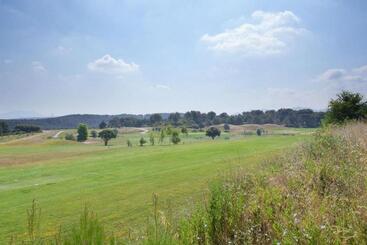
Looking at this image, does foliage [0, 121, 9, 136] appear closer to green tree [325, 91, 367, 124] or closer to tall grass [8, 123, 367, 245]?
green tree [325, 91, 367, 124]

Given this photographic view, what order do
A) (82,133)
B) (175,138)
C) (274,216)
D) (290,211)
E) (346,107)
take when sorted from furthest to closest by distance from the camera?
(82,133), (175,138), (346,107), (274,216), (290,211)

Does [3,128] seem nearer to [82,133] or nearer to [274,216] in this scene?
[82,133]

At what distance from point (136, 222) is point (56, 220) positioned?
8.06 feet

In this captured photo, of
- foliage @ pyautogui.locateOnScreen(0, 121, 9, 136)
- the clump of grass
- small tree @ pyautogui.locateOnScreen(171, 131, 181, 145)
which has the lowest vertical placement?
small tree @ pyautogui.locateOnScreen(171, 131, 181, 145)

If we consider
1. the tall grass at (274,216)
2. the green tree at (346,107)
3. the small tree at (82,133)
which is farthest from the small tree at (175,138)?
the tall grass at (274,216)

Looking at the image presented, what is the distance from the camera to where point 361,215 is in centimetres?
566

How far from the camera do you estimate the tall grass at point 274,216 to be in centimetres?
490

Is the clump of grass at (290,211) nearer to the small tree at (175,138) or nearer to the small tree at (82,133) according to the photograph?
the small tree at (175,138)

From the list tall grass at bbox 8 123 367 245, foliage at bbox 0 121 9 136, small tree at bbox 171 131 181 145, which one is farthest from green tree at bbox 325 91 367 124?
foliage at bbox 0 121 9 136

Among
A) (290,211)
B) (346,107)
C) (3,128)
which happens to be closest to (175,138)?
(346,107)

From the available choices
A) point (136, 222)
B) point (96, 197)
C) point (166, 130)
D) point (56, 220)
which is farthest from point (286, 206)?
point (166, 130)

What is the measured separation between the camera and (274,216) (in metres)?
6.55

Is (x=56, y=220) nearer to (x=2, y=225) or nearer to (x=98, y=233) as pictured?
(x=2, y=225)

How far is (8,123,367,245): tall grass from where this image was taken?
490 cm
